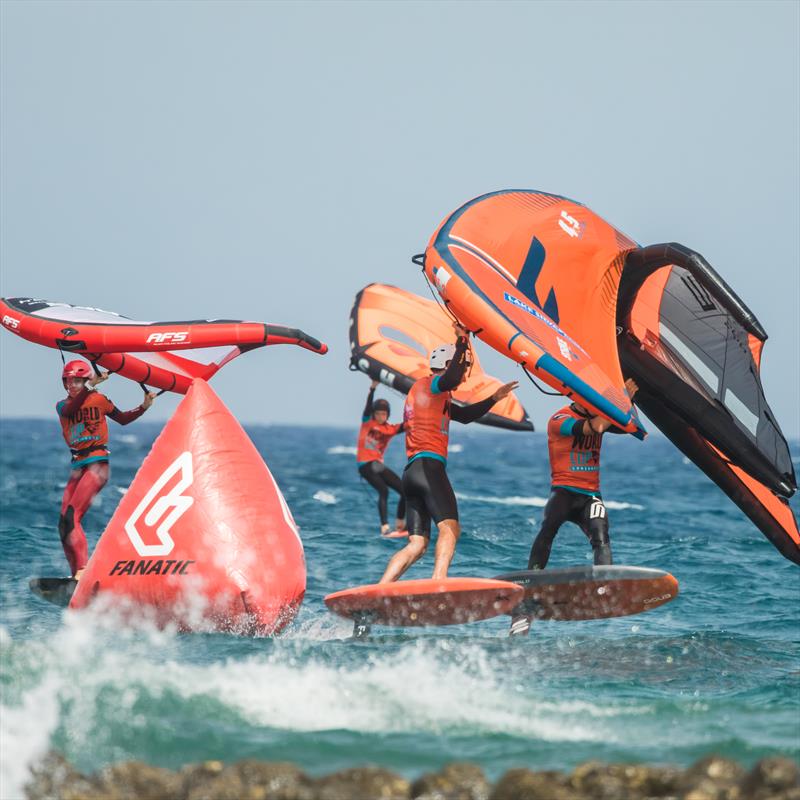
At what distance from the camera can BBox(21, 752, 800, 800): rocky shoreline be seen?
5297 millimetres

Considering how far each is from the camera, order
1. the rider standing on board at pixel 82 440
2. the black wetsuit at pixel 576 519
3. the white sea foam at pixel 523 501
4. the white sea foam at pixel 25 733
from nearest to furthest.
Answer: the white sea foam at pixel 25 733, the black wetsuit at pixel 576 519, the rider standing on board at pixel 82 440, the white sea foam at pixel 523 501

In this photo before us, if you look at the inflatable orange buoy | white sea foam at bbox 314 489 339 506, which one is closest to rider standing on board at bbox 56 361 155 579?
the inflatable orange buoy

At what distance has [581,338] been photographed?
10.1 m

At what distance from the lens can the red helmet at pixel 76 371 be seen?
10.9 meters

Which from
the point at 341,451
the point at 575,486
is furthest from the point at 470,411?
the point at 341,451

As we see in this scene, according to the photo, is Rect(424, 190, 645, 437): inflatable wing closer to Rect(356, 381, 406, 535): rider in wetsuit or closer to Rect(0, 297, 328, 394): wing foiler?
Rect(0, 297, 328, 394): wing foiler

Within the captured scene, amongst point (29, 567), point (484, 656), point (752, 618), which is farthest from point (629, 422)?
point (29, 567)

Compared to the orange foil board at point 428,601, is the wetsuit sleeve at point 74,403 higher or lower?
higher

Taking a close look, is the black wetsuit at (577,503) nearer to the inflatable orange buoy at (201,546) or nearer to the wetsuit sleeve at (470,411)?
the wetsuit sleeve at (470,411)

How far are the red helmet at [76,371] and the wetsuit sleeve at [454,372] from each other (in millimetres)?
3265

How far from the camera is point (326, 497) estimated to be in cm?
2598

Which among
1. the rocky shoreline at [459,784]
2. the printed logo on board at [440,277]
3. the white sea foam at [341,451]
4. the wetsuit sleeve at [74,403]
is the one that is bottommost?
the white sea foam at [341,451]

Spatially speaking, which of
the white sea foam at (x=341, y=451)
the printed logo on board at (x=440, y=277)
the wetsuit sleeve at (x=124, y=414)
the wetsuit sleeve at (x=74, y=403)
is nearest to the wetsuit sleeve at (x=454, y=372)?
the printed logo on board at (x=440, y=277)

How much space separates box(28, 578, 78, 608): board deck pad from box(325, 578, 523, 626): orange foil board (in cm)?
244
